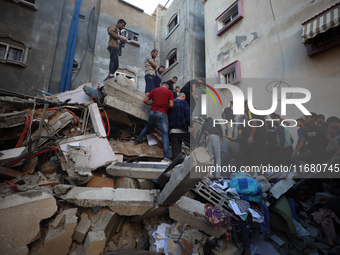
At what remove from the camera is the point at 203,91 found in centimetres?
858

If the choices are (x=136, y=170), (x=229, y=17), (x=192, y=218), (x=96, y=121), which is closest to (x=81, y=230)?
(x=136, y=170)

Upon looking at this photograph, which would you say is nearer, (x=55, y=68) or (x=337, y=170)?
(x=337, y=170)

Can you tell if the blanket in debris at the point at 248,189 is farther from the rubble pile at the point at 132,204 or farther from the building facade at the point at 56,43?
the building facade at the point at 56,43

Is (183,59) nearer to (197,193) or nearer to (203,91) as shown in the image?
(203,91)

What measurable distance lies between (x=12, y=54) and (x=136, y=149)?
7.73 m

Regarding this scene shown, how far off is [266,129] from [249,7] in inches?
203

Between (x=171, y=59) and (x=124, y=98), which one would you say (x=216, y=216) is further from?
(x=171, y=59)

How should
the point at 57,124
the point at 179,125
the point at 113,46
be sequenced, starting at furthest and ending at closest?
the point at 113,46
the point at 179,125
the point at 57,124

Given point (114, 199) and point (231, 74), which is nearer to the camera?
point (114, 199)

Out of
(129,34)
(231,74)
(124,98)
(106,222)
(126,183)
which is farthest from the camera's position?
(129,34)

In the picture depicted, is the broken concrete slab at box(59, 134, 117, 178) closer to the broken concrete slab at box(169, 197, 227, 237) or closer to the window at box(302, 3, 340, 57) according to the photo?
the broken concrete slab at box(169, 197, 227, 237)

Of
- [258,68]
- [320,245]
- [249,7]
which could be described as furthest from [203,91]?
[320,245]

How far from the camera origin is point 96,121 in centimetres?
439

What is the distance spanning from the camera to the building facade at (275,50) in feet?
15.1
